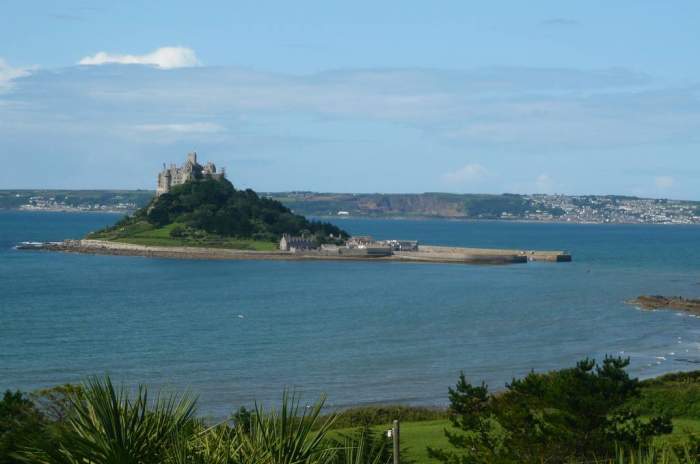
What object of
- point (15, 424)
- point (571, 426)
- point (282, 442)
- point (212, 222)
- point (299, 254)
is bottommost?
point (299, 254)

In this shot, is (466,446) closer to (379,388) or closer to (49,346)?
(379,388)

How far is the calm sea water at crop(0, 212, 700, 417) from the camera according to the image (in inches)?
1214

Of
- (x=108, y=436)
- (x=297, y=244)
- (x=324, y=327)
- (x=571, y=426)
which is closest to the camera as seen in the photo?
(x=108, y=436)

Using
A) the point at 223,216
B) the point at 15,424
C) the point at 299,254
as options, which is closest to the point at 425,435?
the point at 15,424

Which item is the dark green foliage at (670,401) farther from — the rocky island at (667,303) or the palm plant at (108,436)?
the rocky island at (667,303)

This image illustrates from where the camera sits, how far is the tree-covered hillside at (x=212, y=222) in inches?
4439

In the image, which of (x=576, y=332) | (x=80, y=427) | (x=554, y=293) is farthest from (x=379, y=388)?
(x=554, y=293)

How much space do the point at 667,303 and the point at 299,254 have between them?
5267 cm

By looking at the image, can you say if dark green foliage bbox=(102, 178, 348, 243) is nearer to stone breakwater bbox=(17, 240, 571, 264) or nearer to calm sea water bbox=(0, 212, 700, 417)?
stone breakwater bbox=(17, 240, 571, 264)

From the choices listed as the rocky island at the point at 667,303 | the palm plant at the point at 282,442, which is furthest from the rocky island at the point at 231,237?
the palm plant at the point at 282,442

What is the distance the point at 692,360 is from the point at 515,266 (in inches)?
2268

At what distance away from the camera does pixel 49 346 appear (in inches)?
1474

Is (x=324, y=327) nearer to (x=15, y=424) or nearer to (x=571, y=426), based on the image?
(x=571, y=426)

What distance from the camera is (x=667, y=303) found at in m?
56.1
